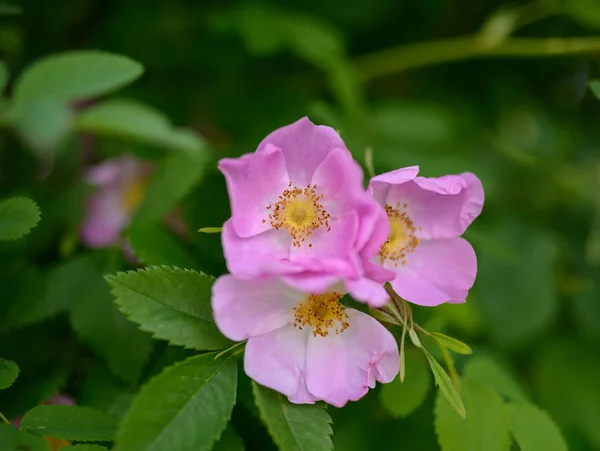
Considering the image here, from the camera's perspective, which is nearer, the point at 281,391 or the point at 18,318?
the point at 281,391

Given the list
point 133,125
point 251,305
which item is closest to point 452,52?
point 133,125

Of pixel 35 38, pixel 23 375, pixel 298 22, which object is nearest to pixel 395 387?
pixel 23 375

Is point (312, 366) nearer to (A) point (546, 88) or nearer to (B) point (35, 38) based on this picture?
(B) point (35, 38)

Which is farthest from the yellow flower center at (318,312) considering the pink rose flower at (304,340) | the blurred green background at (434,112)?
the blurred green background at (434,112)

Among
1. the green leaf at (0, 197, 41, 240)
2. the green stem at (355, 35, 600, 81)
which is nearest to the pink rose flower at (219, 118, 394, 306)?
the green leaf at (0, 197, 41, 240)

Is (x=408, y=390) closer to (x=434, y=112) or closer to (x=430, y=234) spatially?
(x=430, y=234)

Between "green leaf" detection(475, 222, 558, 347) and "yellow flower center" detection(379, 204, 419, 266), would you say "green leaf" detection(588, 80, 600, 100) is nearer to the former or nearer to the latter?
"yellow flower center" detection(379, 204, 419, 266)
